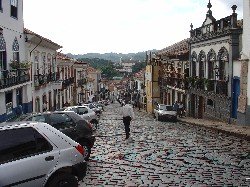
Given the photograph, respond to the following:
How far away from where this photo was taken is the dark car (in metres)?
11.3

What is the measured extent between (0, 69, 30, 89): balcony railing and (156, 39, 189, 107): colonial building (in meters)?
16.5

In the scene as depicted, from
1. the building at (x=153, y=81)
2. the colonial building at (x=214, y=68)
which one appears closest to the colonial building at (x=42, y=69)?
the colonial building at (x=214, y=68)

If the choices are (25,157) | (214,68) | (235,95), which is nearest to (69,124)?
(25,157)

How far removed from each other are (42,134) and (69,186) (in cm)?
110

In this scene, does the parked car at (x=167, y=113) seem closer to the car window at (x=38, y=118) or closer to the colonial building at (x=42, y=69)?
the colonial building at (x=42, y=69)

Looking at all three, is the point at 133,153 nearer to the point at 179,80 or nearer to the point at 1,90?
the point at 1,90

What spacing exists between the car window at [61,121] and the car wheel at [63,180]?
3.85 metres

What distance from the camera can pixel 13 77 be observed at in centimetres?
2261

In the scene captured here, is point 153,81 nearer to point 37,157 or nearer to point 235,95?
point 235,95

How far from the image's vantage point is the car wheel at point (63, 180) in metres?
7.20

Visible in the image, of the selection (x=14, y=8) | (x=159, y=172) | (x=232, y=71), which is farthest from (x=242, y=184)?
(x=14, y=8)

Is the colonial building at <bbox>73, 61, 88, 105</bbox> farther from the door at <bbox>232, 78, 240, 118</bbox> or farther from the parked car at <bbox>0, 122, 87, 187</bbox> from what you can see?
the parked car at <bbox>0, 122, 87, 187</bbox>

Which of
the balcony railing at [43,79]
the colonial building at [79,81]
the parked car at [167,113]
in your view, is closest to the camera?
the balcony railing at [43,79]

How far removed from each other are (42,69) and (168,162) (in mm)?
22355
